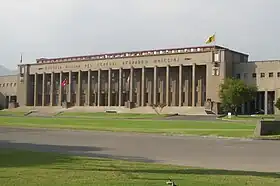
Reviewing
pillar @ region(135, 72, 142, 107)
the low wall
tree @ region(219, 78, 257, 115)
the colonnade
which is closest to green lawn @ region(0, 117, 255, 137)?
the low wall

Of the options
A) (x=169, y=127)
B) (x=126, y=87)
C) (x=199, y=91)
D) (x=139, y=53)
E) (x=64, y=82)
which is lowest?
(x=169, y=127)

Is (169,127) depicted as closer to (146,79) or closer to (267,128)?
(267,128)

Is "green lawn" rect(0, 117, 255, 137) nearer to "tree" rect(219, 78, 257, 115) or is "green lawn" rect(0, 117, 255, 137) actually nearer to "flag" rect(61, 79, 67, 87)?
"tree" rect(219, 78, 257, 115)

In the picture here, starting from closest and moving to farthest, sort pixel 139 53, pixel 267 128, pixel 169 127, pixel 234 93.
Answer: pixel 267 128, pixel 169 127, pixel 234 93, pixel 139 53

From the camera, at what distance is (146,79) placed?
118 m

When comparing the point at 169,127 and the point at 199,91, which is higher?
the point at 199,91

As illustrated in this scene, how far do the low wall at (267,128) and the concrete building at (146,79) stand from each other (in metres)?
65.0

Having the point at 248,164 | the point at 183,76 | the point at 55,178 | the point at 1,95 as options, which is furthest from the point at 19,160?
the point at 1,95

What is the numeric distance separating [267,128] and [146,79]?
84.2m

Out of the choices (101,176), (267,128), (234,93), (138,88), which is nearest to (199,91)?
(138,88)

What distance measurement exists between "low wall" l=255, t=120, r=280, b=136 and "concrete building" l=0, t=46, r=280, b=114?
65.0 metres

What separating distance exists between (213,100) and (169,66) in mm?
14157

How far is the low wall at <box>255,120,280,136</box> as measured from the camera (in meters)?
33.3

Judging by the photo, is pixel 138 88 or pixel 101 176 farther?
pixel 138 88
